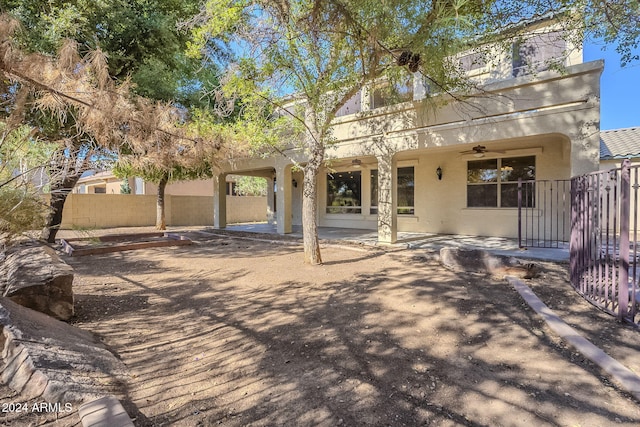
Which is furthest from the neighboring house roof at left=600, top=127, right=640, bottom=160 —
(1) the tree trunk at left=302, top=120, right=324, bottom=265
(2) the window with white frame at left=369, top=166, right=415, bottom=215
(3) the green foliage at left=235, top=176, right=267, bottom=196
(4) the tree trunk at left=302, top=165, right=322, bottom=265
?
(3) the green foliage at left=235, top=176, right=267, bottom=196

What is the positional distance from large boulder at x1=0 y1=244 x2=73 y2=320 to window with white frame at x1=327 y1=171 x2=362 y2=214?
1117 centimetres

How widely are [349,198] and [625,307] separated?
11403mm

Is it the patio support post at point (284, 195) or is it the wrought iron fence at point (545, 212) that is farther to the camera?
the patio support post at point (284, 195)

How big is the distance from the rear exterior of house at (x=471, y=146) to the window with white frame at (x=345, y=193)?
0.18ft

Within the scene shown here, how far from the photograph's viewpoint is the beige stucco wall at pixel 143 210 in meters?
17.7

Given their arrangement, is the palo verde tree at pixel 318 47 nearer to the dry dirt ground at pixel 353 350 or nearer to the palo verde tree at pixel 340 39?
the palo verde tree at pixel 340 39

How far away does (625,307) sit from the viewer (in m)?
3.88

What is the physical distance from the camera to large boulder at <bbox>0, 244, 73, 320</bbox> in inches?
159

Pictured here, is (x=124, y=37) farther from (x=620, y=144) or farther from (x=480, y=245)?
(x=620, y=144)

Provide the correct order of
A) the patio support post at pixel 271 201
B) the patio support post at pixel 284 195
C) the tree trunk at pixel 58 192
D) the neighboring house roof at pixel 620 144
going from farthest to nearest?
the patio support post at pixel 271 201
the patio support post at pixel 284 195
the neighboring house roof at pixel 620 144
the tree trunk at pixel 58 192

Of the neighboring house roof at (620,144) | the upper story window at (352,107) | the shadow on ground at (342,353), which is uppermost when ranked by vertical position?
the upper story window at (352,107)

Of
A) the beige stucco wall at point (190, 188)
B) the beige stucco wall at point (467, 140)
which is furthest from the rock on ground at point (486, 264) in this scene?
the beige stucco wall at point (190, 188)

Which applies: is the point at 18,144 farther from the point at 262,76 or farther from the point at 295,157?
the point at 295,157

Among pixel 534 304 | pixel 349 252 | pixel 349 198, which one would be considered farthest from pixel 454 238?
pixel 534 304
